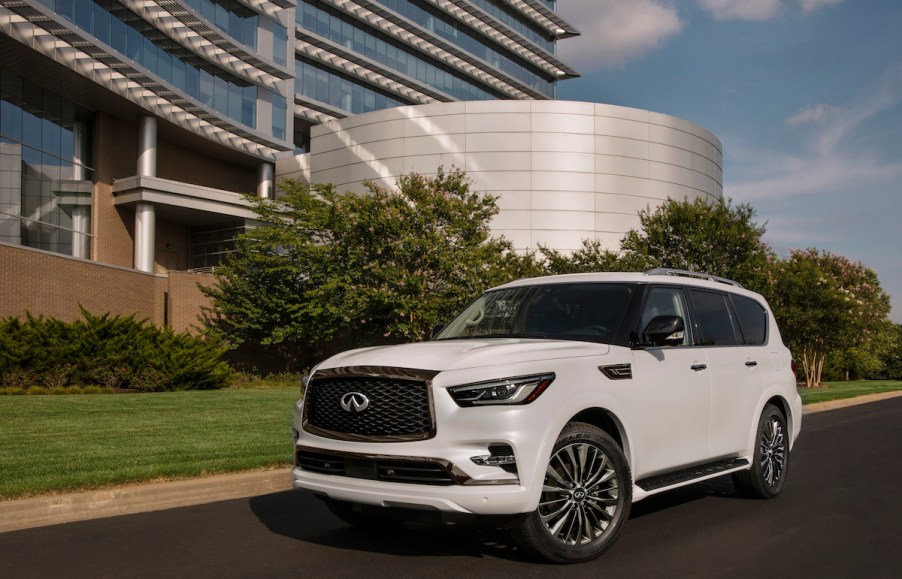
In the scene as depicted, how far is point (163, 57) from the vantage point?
40781 mm

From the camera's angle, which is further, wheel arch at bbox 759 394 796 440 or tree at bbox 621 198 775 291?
tree at bbox 621 198 775 291

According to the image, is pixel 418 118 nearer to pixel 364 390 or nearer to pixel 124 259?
pixel 124 259

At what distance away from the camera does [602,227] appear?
49312 mm

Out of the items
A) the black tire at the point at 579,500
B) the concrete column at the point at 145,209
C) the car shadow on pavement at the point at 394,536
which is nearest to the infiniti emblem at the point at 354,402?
the car shadow on pavement at the point at 394,536

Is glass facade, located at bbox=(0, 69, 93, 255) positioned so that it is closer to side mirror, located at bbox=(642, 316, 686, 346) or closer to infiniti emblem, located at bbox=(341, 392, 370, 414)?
infiniti emblem, located at bbox=(341, 392, 370, 414)

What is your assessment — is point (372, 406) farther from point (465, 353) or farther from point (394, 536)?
point (394, 536)

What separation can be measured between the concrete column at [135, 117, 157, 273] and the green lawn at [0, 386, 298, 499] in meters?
23.6

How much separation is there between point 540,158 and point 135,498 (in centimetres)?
4311

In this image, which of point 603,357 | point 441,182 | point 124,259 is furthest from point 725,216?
point 124,259

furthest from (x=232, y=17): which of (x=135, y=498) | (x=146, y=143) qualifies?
(x=135, y=498)

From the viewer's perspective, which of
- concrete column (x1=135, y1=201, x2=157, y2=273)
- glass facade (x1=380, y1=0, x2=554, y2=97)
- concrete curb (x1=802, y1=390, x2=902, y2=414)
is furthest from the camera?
glass facade (x1=380, y1=0, x2=554, y2=97)

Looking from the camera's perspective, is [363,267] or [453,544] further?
[363,267]

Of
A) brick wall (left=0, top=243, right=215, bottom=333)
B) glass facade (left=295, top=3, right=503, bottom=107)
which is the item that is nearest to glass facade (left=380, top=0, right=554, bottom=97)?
glass facade (left=295, top=3, right=503, bottom=107)

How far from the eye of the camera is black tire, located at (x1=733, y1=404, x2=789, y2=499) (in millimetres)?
7945
